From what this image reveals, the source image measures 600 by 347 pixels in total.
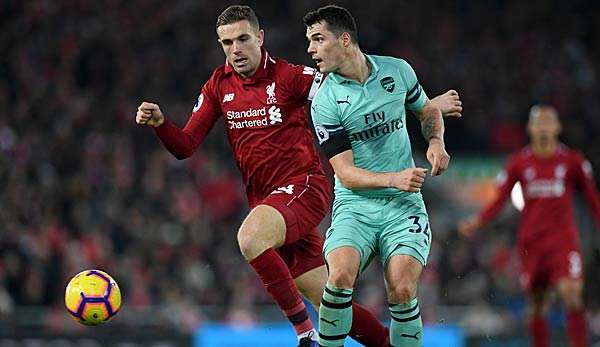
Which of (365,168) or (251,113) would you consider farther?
(251,113)

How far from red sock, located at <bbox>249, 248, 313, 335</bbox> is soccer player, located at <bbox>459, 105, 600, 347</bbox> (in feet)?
12.6

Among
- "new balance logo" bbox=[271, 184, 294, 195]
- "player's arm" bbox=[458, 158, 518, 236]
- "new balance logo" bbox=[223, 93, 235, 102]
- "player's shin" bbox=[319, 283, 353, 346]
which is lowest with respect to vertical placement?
"player's shin" bbox=[319, 283, 353, 346]

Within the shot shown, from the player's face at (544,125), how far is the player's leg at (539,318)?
1.49m

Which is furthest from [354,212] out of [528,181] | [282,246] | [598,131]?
[598,131]

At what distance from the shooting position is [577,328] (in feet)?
36.2

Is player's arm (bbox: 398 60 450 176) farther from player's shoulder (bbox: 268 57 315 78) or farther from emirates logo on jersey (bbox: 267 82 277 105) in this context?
emirates logo on jersey (bbox: 267 82 277 105)

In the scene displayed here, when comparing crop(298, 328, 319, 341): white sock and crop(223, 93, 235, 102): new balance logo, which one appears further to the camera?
crop(223, 93, 235, 102): new balance logo

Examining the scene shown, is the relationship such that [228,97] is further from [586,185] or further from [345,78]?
[586,185]

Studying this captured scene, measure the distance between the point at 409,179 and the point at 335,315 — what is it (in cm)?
97

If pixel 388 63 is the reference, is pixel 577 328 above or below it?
below

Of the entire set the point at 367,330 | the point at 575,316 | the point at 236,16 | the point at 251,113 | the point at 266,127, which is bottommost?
the point at 575,316

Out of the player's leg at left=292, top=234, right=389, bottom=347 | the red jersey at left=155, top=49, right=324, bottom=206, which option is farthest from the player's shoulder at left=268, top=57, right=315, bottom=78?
the player's leg at left=292, top=234, right=389, bottom=347

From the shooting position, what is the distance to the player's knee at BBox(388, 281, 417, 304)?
701cm

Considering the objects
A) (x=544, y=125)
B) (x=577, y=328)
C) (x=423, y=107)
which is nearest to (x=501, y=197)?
(x=544, y=125)
